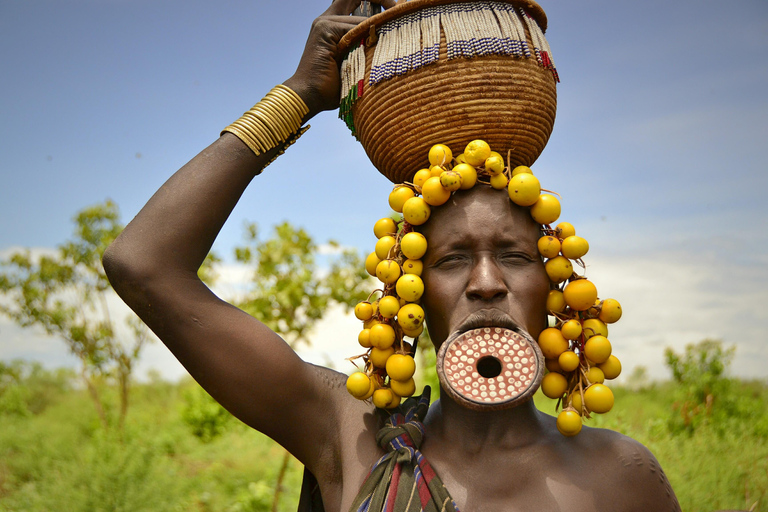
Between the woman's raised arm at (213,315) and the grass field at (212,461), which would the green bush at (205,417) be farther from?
the woman's raised arm at (213,315)

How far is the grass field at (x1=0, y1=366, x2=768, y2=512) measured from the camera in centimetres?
566

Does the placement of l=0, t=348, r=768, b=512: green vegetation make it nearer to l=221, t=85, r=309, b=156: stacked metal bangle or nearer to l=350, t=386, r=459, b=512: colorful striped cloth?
l=350, t=386, r=459, b=512: colorful striped cloth

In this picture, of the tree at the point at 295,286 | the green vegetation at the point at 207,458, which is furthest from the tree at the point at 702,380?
the tree at the point at 295,286

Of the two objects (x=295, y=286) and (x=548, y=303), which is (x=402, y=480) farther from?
(x=295, y=286)

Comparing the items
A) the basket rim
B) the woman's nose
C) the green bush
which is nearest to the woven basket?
the basket rim

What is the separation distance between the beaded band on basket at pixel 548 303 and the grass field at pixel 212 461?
3894mm

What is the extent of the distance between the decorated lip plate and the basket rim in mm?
1188

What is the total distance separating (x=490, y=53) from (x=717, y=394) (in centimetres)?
736

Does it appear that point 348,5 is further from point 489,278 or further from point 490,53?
point 489,278

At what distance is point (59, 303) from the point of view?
11.1 meters

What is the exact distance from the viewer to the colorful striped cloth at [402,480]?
191 centimetres

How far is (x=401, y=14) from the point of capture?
2.24 metres

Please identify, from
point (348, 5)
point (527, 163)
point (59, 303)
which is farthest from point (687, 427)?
point (59, 303)

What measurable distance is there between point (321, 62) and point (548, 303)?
128 centimetres
